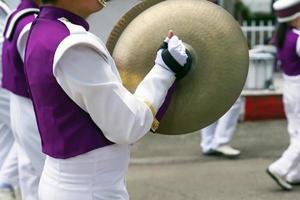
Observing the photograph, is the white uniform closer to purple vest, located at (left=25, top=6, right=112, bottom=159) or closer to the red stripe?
purple vest, located at (left=25, top=6, right=112, bottom=159)

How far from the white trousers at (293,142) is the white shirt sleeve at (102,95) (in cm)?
330

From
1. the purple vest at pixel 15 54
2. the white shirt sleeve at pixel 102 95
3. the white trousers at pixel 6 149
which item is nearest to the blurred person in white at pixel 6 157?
the white trousers at pixel 6 149

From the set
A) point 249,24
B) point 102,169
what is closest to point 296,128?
point 102,169

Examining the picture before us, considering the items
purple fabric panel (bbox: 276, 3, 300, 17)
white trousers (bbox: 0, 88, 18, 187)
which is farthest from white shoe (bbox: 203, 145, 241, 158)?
white trousers (bbox: 0, 88, 18, 187)

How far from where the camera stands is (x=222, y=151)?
21.7ft

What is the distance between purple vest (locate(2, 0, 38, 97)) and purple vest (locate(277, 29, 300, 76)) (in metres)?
2.43

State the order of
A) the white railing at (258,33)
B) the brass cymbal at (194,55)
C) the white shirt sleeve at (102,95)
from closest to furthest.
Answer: the white shirt sleeve at (102,95), the brass cymbal at (194,55), the white railing at (258,33)

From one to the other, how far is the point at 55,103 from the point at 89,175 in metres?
0.28

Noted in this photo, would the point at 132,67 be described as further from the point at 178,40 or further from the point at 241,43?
the point at 241,43

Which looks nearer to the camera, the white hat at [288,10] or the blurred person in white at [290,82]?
the blurred person in white at [290,82]

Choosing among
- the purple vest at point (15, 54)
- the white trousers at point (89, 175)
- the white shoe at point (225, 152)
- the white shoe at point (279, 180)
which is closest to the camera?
the white trousers at point (89, 175)

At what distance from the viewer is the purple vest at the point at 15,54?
3.69 m

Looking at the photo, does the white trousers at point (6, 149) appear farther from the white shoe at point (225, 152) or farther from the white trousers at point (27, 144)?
the white shoe at point (225, 152)

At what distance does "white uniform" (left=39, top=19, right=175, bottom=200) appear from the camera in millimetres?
2223
